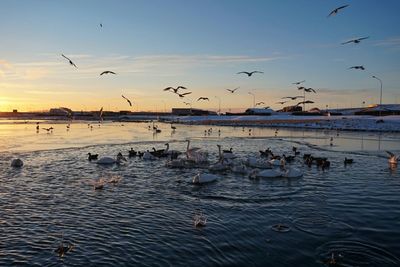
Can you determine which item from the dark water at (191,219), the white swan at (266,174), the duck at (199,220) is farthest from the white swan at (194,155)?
the duck at (199,220)

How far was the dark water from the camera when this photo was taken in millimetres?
10336

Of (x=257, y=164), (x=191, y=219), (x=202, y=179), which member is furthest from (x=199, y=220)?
(x=257, y=164)

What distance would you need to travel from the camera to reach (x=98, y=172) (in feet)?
74.5

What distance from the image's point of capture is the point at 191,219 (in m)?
13.5

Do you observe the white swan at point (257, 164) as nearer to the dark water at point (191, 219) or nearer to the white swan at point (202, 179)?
the dark water at point (191, 219)

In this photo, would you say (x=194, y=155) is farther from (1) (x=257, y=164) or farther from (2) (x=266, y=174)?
(2) (x=266, y=174)

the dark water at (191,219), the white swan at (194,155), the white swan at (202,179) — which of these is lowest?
the dark water at (191,219)

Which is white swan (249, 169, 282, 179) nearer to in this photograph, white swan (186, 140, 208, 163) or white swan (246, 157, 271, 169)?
white swan (246, 157, 271, 169)

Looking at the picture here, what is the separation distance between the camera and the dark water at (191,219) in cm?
1034

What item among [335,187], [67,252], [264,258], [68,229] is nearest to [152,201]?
[68,229]

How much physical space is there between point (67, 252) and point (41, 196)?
6.81 m

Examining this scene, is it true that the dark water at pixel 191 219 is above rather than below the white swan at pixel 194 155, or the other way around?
below

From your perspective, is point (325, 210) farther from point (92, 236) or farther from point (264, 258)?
point (92, 236)

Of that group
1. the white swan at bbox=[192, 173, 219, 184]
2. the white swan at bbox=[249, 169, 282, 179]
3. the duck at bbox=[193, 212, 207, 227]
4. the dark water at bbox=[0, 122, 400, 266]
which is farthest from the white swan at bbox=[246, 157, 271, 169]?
the duck at bbox=[193, 212, 207, 227]
